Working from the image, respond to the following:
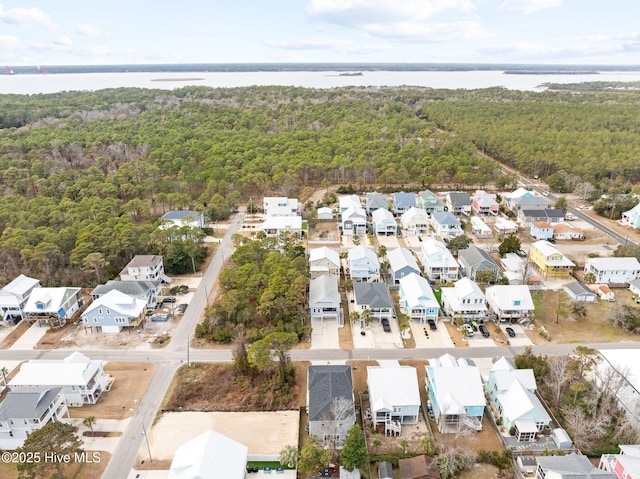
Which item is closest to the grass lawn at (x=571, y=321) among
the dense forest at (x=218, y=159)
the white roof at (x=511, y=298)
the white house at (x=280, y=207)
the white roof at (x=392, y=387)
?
the white roof at (x=511, y=298)

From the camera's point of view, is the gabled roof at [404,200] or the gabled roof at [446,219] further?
the gabled roof at [404,200]

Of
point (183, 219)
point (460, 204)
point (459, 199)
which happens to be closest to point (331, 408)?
point (183, 219)

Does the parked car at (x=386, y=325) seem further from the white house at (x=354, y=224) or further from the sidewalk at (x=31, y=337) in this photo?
the sidewalk at (x=31, y=337)

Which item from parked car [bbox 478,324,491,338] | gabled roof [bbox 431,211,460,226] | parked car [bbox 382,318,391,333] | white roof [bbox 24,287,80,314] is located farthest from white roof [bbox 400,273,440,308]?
white roof [bbox 24,287,80,314]

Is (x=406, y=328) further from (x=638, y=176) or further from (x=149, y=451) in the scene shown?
(x=638, y=176)

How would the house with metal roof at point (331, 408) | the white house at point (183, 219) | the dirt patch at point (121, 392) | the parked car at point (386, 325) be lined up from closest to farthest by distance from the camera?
the house with metal roof at point (331, 408)
the dirt patch at point (121, 392)
the parked car at point (386, 325)
the white house at point (183, 219)
